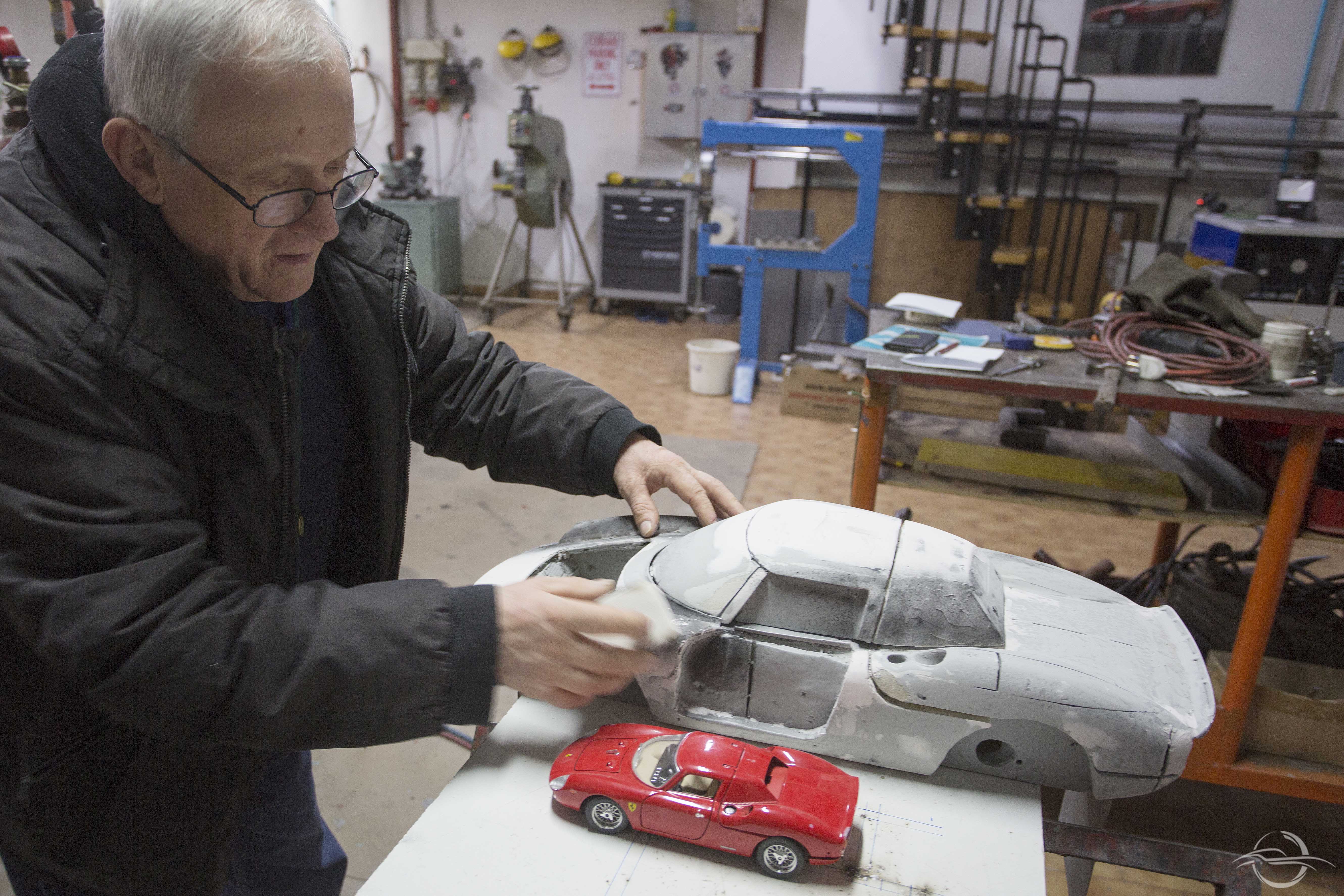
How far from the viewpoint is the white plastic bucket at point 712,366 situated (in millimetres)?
4832

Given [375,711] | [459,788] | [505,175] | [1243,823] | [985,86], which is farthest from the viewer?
[505,175]

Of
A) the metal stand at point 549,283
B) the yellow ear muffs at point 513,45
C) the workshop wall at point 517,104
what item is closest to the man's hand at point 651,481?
the metal stand at point 549,283

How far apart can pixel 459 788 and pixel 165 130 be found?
790mm

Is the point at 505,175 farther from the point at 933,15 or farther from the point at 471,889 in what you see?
the point at 471,889

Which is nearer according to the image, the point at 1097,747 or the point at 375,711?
the point at 375,711

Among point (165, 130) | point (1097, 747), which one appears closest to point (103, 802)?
point (165, 130)

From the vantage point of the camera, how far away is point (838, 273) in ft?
17.1

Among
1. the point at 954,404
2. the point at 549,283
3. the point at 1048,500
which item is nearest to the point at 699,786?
the point at 1048,500

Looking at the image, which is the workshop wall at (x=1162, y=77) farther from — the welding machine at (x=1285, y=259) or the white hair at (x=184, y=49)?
the white hair at (x=184, y=49)

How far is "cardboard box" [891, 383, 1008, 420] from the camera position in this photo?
14.7 ft

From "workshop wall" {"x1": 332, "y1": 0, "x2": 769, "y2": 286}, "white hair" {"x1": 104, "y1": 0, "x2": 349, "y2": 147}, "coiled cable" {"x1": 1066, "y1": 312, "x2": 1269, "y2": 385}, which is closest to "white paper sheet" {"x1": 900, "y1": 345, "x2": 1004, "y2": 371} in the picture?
"coiled cable" {"x1": 1066, "y1": 312, "x2": 1269, "y2": 385}

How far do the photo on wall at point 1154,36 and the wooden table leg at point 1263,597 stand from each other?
13.7ft

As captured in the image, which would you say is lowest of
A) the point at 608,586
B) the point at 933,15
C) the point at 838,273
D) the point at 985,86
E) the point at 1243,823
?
the point at 1243,823

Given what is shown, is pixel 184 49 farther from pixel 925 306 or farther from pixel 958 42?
pixel 958 42
